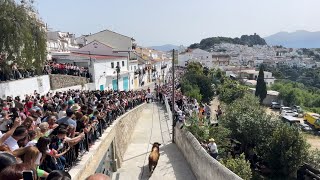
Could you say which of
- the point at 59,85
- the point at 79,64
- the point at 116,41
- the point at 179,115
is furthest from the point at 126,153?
the point at 116,41

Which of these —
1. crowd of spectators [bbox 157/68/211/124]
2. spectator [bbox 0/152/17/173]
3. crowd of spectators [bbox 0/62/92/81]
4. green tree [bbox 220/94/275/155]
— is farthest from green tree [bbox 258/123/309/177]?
spectator [bbox 0/152/17/173]

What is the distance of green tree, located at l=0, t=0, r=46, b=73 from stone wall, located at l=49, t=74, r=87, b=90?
438 cm

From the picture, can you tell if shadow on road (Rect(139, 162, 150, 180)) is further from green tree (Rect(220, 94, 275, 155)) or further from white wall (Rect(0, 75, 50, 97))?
white wall (Rect(0, 75, 50, 97))

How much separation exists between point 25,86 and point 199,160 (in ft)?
40.6

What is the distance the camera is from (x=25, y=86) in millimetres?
20172

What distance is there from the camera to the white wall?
1797 centimetres

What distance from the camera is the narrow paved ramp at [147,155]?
14.0m

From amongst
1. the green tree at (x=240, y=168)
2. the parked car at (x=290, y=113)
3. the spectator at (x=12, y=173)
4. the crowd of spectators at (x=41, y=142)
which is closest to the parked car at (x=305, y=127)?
the parked car at (x=290, y=113)

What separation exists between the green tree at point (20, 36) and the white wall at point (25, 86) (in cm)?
89

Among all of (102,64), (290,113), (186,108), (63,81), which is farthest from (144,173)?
(290,113)

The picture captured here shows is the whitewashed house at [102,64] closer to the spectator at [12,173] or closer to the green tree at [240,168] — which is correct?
the green tree at [240,168]

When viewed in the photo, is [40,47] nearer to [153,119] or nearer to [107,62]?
[153,119]

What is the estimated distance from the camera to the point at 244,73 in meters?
116

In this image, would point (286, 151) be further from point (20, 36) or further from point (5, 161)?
point (5, 161)
